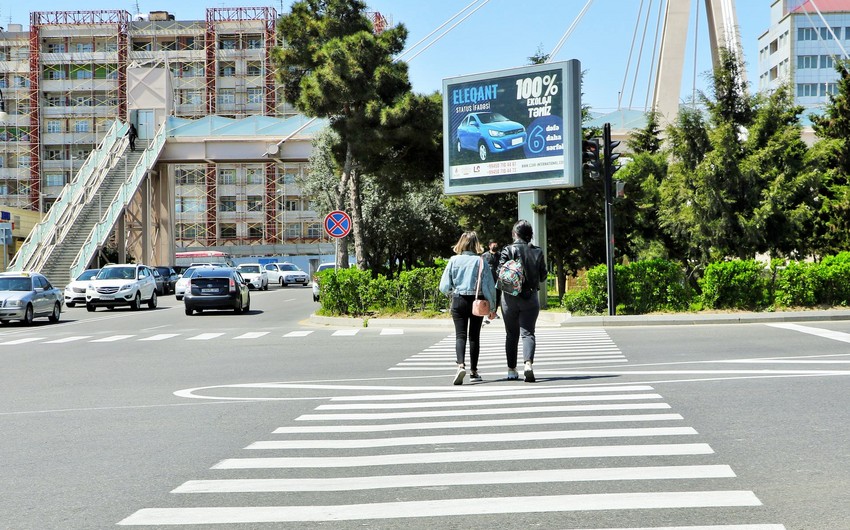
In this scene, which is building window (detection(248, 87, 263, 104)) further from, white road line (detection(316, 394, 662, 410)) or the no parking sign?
white road line (detection(316, 394, 662, 410))

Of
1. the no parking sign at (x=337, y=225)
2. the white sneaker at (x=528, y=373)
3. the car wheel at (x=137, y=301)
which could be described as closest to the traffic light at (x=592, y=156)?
the no parking sign at (x=337, y=225)

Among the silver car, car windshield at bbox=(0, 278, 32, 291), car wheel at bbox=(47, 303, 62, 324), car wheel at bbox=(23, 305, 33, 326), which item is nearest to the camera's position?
the silver car

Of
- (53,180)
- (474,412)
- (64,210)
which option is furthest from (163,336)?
(53,180)

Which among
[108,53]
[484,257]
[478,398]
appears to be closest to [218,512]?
[478,398]

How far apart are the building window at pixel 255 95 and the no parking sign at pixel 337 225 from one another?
→ 74014 millimetres

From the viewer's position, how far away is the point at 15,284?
97.1 ft

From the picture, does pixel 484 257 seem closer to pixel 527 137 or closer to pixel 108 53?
pixel 527 137

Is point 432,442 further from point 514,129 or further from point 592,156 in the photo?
point 514,129

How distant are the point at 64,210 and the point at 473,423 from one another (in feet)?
151

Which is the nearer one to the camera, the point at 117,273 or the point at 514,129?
the point at 514,129

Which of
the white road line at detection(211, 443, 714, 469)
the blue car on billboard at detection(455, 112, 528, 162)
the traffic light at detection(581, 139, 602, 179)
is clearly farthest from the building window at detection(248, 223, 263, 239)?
the white road line at detection(211, 443, 714, 469)

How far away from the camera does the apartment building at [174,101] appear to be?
3745 inches

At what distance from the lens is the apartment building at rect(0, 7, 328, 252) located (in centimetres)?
9512

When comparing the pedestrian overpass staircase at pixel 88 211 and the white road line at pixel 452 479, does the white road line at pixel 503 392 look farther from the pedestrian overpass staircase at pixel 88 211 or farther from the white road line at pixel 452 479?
the pedestrian overpass staircase at pixel 88 211
